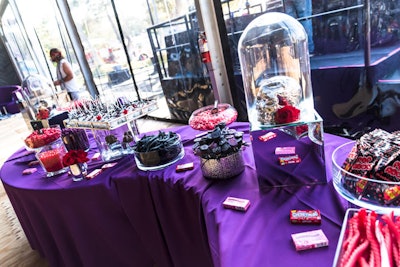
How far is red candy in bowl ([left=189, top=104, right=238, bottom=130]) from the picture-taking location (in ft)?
4.53

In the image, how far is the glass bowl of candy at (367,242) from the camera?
0.49 metres

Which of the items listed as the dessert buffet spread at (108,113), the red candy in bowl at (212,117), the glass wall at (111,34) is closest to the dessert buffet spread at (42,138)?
the dessert buffet spread at (108,113)

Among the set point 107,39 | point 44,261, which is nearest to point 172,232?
point 44,261

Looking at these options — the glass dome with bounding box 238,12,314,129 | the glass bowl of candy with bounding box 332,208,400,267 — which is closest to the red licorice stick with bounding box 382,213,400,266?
the glass bowl of candy with bounding box 332,208,400,267

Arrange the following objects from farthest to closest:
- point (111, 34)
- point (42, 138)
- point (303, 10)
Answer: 1. point (111, 34)
2. point (303, 10)
3. point (42, 138)

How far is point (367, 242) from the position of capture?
522 mm

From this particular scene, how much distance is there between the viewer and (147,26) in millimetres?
3844

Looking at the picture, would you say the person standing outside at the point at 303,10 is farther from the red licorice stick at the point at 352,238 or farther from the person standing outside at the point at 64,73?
the person standing outside at the point at 64,73

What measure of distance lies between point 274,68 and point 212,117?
372 millimetres

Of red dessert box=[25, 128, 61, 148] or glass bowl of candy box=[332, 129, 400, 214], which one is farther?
red dessert box=[25, 128, 61, 148]

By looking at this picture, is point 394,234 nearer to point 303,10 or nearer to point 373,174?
point 373,174

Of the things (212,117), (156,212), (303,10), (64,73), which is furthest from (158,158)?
(64,73)

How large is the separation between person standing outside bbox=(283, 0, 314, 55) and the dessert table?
1123 millimetres

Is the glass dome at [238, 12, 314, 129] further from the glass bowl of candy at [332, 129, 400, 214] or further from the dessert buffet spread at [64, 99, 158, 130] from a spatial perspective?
the dessert buffet spread at [64, 99, 158, 130]
